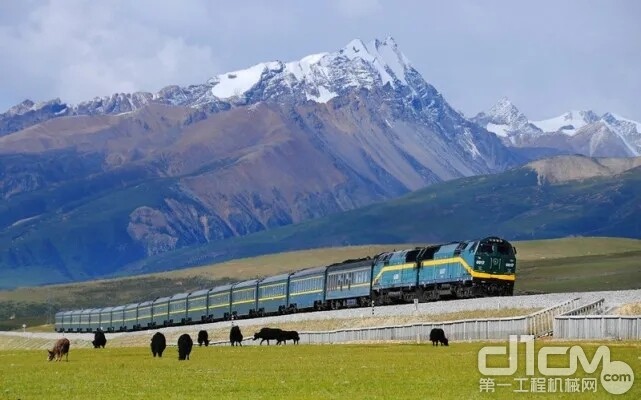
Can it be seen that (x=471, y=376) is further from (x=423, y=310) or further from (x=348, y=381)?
(x=423, y=310)

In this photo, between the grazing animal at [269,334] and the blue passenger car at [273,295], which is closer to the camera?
the grazing animal at [269,334]

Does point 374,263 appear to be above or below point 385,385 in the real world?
above

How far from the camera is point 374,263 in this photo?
342ft

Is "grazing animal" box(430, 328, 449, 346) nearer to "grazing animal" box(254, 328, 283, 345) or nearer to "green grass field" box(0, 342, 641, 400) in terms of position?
"green grass field" box(0, 342, 641, 400)

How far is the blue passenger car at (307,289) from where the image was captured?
11231 centimetres

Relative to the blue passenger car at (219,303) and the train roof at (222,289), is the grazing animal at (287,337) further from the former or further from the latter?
the train roof at (222,289)

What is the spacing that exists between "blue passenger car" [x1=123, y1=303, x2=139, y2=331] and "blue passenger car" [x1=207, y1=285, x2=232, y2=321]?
2169 centimetres

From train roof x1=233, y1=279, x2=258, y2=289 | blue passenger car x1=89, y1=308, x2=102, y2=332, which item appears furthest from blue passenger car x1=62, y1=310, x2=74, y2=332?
train roof x1=233, y1=279, x2=258, y2=289

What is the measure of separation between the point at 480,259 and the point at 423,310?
5.52 m

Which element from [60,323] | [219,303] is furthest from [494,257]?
[60,323]

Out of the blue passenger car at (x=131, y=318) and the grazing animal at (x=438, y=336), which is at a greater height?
the blue passenger car at (x=131, y=318)

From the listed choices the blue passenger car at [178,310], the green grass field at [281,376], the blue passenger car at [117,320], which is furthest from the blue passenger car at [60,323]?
the green grass field at [281,376]

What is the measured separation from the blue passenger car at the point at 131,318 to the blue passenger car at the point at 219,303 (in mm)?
21692

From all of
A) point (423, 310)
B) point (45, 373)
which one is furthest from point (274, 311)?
point (45, 373)
